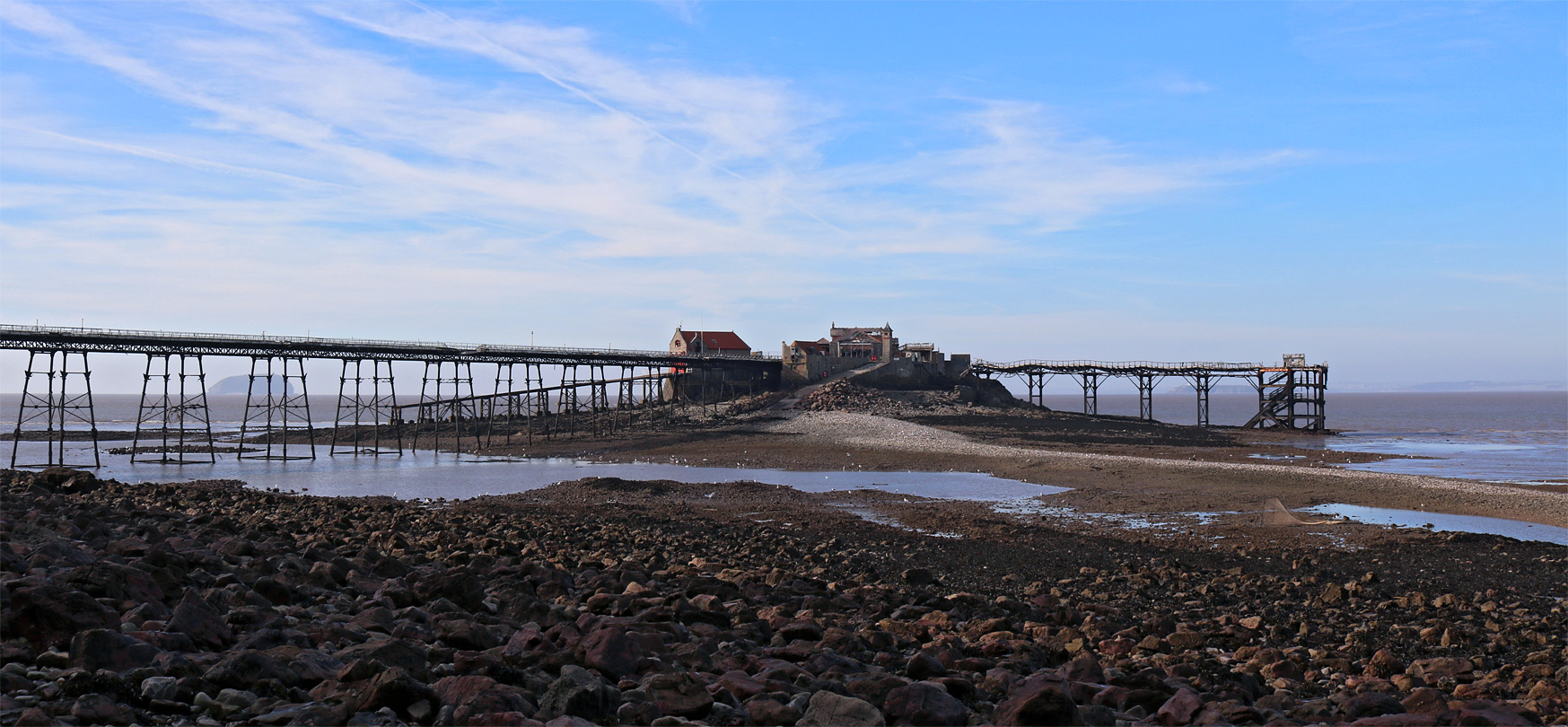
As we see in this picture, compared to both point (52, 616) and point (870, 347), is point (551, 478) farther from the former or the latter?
point (870, 347)

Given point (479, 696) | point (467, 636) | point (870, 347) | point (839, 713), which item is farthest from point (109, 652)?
point (870, 347)

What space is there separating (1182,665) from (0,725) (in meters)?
9.96

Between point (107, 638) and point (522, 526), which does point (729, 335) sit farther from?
point (107, 638)

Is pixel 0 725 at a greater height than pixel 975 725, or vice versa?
pixel 0 725

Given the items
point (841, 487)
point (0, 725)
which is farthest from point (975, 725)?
point (841, 487)

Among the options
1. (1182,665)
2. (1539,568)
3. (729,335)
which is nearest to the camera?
(1182,665)

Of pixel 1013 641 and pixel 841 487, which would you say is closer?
pixel 1013 641

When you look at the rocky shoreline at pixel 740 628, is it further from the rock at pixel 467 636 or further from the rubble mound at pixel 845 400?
the rubble mound at pixel 845 400

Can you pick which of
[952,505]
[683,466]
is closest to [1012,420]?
[683,466]

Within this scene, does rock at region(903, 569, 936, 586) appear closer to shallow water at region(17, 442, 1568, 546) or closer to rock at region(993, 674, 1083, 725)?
rock at region(993, 674, 1083, 725)

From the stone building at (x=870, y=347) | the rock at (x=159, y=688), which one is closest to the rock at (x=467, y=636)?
the rock at (x=159, y=688)

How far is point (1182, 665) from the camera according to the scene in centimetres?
1009

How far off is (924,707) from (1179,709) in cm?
225

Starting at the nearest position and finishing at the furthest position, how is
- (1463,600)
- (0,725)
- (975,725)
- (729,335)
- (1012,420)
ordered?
(0,725) < (975,725) < (1463,600) < (1012,420) < (729,335)
